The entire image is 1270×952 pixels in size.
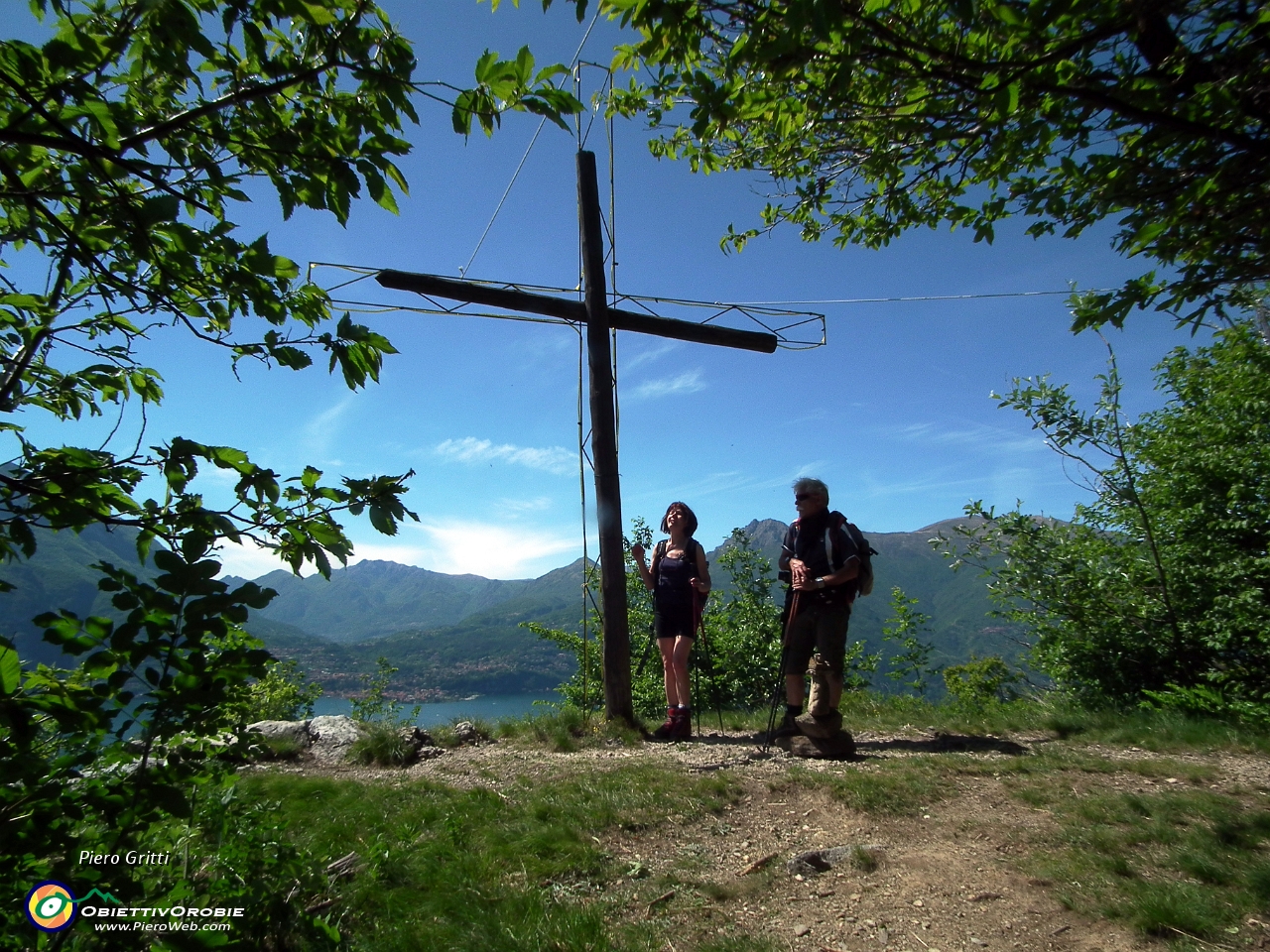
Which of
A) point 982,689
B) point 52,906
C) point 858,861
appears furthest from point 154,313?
point 982,689

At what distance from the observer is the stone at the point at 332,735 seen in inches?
238

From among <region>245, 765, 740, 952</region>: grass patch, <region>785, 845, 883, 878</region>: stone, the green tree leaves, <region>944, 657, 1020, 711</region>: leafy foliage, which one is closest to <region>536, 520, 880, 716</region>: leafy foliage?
<region>944, 657, 1020, 711</region>: leafy foliage

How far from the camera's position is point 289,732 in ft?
20.9

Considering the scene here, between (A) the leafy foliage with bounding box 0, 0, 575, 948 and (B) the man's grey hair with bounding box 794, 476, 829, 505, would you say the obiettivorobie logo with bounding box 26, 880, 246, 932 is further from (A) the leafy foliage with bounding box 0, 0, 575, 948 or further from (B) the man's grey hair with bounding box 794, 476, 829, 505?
(B) the man's grey hair with bounding box 794, 476, 829, 505

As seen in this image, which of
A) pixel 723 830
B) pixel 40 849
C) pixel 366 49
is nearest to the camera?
pixel 40 849

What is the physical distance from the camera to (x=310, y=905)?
3.03 meters

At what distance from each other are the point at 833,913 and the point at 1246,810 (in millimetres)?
2439

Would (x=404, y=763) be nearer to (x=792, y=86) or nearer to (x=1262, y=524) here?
(x=792, y=86)

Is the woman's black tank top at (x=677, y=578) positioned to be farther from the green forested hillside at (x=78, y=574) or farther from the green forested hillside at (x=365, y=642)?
the green forested hillside at (x=78, y=574)

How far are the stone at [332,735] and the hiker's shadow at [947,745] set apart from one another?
435 cm

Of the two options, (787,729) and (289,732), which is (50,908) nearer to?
(289,732)

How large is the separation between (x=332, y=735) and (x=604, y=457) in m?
3.59

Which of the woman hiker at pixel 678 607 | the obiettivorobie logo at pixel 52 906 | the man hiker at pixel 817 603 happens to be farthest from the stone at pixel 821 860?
the woman hiker at pixel 678 607

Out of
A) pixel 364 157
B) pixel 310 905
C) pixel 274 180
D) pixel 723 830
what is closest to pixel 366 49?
pixel 364 157
